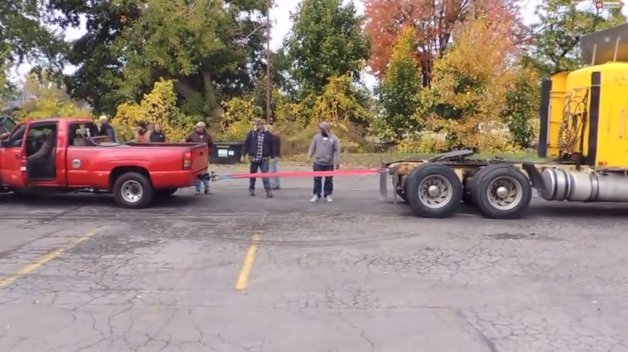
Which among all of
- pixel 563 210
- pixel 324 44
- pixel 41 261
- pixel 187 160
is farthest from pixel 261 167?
pixel 324 44

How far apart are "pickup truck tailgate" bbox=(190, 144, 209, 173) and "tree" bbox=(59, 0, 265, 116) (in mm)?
13552

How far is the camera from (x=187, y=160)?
1159 cm

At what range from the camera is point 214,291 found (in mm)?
6445

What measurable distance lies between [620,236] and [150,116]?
1825 centimetres

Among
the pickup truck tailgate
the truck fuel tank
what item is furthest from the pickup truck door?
the truck fuel tank

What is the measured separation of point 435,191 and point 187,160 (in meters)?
4.41

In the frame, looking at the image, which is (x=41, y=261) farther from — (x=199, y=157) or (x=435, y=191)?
(x=435, y=191)

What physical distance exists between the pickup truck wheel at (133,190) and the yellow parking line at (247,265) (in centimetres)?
331

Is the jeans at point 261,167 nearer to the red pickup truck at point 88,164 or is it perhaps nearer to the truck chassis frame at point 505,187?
the red pickup truck at point 88,164

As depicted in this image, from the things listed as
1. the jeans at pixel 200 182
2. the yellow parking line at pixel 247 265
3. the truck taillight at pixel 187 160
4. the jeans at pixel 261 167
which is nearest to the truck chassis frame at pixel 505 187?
the yellow parking line at pixel 247 265

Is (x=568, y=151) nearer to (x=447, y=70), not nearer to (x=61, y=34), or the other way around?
(x=447, y=70)

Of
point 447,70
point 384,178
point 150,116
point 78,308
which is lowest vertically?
point 78,308

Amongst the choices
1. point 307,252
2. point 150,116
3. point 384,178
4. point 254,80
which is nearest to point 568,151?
point 384,178

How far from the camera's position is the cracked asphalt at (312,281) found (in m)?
5.16
